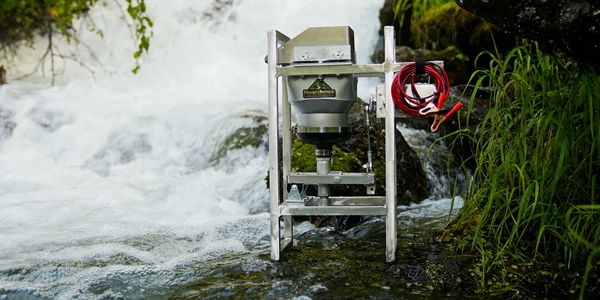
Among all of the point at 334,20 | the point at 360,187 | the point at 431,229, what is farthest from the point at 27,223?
the point at 334,20

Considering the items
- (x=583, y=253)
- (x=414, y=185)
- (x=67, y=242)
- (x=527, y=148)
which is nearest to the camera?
(x=583, y=253)

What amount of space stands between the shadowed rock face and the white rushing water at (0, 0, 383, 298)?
163 centimetres

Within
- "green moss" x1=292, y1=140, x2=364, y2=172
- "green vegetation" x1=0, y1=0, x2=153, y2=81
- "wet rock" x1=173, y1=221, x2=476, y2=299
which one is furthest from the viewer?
"green vegetation" x1=0, y1=0, x2=153, y2=81

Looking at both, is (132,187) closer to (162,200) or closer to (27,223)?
(162,200)

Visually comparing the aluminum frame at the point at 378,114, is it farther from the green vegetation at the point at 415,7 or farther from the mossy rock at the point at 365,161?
the green vegetation at the point at 415,7

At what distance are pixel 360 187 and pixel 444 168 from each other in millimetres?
1085

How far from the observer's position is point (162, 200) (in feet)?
15.6

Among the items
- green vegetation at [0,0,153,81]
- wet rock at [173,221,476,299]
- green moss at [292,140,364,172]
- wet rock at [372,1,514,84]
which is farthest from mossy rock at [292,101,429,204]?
green vegetation at [0,0,153,81]

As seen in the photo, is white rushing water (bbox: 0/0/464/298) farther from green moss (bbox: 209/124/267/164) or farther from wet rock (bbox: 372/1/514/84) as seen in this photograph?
wet rock (bbox: 372/1/514/84)

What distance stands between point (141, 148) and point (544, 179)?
13.2ft

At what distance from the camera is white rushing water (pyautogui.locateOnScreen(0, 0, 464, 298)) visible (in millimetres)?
3264

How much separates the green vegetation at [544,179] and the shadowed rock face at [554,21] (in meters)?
0.17

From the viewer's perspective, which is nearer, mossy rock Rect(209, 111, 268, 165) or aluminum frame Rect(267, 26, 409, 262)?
aluminum frame Rect(267, 26, 409, 262)

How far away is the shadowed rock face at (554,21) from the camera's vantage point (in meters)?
2.45
